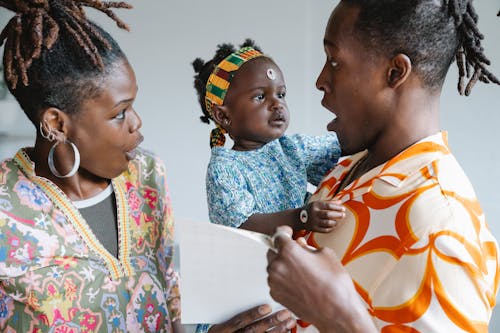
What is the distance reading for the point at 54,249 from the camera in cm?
126

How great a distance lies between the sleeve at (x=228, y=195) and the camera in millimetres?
1518

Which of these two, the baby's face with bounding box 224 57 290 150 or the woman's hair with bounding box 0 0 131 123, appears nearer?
the woman's hair with bounding box 0 0 131 123

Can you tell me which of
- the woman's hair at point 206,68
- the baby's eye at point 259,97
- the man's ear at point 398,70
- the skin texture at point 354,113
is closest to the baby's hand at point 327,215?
the skin texture at point 354,113

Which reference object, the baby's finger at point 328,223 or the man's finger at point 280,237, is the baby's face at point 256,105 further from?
the man's finger at point 280,237

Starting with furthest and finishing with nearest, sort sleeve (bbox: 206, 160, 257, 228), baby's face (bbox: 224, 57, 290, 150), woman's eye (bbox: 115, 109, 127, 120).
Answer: baby's face (bbox: 224, 57, 290, 150)
sleeve (bbox: 206, 160, 257, 228)
woman's eye (bbox: 115, 109, 127, 120)

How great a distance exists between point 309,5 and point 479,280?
2908 millimetres

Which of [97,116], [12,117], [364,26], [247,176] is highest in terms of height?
[364,26]

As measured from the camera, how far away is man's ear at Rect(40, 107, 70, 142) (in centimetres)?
130

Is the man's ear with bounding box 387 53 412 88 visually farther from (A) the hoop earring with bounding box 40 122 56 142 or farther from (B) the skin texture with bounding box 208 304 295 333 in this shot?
(A) the hoop earring with bounding box 40 122 56 142

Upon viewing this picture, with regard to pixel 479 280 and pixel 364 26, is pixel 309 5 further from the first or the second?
pixel 479 280

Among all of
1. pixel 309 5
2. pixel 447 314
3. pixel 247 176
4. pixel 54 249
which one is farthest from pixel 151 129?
pixel 447 314

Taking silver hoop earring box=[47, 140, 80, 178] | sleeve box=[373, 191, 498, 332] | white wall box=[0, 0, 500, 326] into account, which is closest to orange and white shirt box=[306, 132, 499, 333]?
sleeve box=[373, 191, 498, 332]

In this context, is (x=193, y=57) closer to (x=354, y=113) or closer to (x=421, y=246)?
(x=354, y=113)

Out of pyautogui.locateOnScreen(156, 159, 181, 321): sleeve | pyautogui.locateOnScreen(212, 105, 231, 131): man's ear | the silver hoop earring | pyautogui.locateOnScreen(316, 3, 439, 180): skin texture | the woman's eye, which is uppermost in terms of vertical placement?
pyautogui.locateOnScreen(316, 3, 439, 180): skin texture
